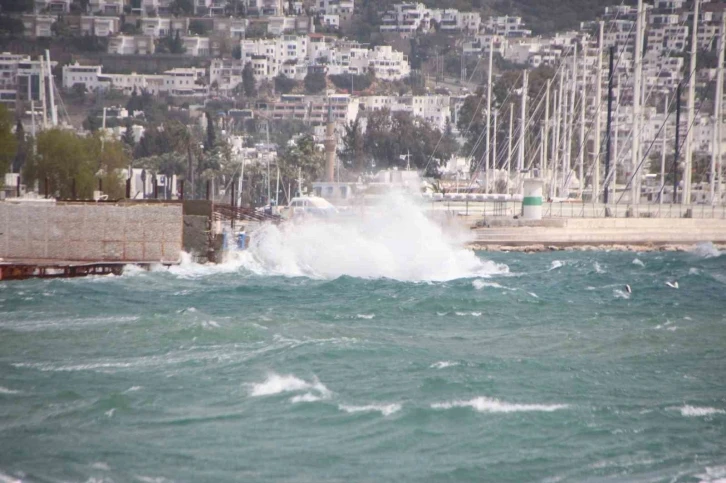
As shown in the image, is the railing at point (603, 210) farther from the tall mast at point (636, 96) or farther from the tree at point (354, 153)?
the tree at point (354, 153)

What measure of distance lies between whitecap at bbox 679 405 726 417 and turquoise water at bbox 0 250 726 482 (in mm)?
45

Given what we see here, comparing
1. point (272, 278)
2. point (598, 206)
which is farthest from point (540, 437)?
point (598, 206)

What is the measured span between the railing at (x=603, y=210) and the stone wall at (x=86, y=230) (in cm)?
2855

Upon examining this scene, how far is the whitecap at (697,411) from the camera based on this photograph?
20.2 meters

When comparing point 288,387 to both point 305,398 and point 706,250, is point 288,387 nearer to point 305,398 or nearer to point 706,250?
point 305,398

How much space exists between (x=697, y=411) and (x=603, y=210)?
5283 cm

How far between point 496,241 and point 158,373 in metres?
45.8

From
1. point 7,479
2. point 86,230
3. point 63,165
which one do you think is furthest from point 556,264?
point 7,479

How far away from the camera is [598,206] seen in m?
73.5

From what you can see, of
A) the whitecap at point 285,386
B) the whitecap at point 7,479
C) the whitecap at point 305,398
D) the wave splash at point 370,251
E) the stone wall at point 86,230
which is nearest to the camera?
the whitecap at point 7,479

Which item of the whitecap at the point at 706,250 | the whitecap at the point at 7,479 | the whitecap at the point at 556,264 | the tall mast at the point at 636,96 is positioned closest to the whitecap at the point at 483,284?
the whitecap at the point at 556,264

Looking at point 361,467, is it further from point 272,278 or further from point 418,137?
point 418,137

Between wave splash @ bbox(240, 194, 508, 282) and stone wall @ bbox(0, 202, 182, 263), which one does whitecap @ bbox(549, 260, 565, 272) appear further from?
stone wall @ bbox(0, 202, 182, 263)

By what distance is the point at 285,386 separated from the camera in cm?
2166
